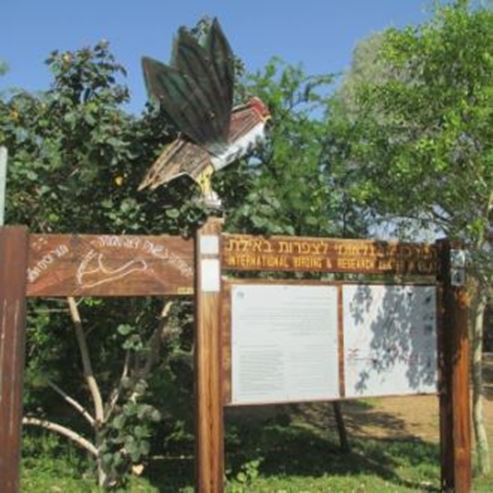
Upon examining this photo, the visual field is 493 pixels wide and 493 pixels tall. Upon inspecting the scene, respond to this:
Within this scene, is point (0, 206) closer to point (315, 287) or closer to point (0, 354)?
point (0, 354)

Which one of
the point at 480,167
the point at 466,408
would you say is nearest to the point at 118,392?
the point at 466,408

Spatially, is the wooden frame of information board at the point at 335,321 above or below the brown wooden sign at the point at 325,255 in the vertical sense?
below

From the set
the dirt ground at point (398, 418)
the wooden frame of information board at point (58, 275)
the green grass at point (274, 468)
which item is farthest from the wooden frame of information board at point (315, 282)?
the dirt ground at point (398, 418)

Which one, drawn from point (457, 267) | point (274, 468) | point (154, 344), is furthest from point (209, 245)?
point (274, 468)

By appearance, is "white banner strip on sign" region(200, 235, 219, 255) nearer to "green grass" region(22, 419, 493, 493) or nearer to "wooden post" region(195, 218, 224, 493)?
"wooden post" region(195, 218, 224, 493)

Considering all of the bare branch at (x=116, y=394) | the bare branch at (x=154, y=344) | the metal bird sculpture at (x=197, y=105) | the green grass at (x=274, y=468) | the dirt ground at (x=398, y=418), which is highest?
the metal bird sculpture at (x=197, y=105)

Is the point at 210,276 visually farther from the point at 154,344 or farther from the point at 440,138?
the point at 440,138

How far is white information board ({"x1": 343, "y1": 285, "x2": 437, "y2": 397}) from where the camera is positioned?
7.70 m

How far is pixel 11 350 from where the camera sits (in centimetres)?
628

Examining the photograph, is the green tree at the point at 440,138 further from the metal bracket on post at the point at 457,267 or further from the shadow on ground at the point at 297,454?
the shadow on ground at the point at 297,454

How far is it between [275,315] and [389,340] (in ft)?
4.32

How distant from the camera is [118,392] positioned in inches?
324

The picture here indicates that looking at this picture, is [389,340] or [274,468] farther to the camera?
[274,468]

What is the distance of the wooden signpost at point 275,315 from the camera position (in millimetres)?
6449
